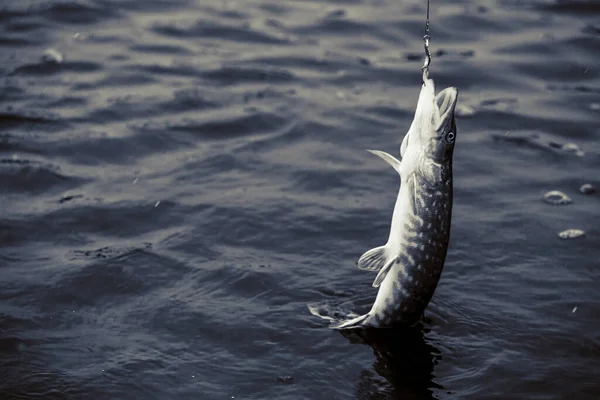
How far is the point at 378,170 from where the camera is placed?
895 cm

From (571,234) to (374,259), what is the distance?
269 centimetres

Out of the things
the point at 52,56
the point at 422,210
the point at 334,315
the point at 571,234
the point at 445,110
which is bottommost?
the point at 334,315

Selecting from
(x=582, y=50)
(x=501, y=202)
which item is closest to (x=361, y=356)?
(x=501, y=202)

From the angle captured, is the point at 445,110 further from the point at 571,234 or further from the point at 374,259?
the point at 571,234

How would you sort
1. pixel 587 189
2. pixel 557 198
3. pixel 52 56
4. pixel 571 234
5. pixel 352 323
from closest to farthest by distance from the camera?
pixel 352 323 < pixel 571 234 < pixel 557 198 < pixel 587 189 < pixel 52 56

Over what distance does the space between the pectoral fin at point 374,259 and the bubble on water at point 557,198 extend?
3115 millimetres

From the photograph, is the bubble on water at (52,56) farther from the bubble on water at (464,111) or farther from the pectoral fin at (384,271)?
the pectoral fin at (384,271)

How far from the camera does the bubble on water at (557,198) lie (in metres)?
8.29

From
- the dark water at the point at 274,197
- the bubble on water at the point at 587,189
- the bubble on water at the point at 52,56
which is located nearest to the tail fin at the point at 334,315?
the dark water at the point at 274,197

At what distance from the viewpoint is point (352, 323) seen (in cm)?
607

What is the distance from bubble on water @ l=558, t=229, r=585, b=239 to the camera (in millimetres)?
Answer: 7648

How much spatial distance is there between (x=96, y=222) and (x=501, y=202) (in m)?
3.75

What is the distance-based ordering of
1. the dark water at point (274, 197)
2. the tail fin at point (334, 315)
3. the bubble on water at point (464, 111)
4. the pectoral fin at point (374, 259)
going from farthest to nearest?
the bubble on water at point (464, 111), the tail fin at point (334, 315), the dark water at point (274, 197), the pectoral fin at point (374, 259)

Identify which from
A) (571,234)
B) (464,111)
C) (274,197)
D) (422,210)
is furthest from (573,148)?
(422,210)
